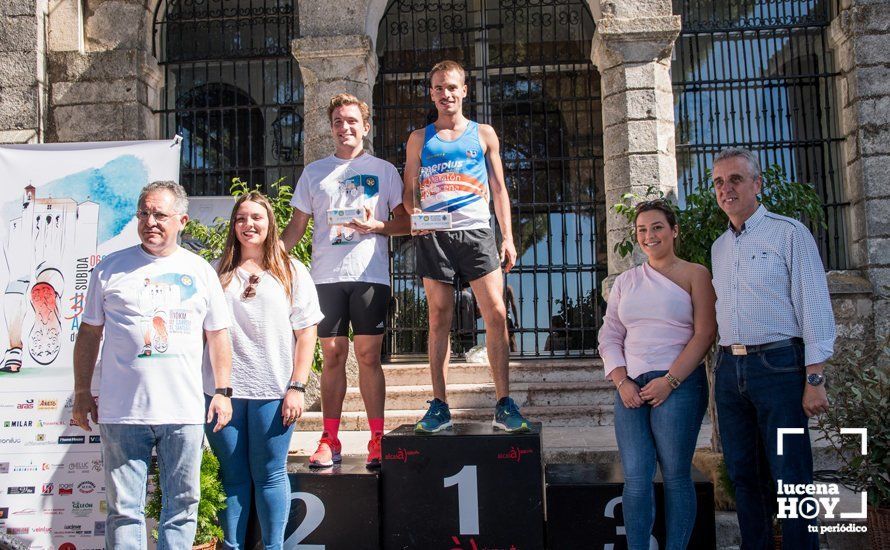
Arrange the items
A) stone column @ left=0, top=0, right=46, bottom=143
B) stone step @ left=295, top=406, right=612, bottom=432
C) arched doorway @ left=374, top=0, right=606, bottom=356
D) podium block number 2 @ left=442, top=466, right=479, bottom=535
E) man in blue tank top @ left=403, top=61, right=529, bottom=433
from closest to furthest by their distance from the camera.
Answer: podium block number 2 @ left=442, top=466, right=479, bottom=535
man in blue tank top @ left=403, top=61, right=529, bottom=433
stone step @ left=295, top=406, right=612, bottom=432
stone column @ left=0, top=0, right=46, bottom=143
arched doorway @ left=374, top=0, right=606, bottom=356

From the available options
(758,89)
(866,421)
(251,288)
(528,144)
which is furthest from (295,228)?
(758,89)

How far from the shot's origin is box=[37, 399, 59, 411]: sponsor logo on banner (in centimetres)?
424

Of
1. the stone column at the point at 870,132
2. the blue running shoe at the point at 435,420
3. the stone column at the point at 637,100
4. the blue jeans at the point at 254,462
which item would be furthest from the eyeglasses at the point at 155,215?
the stone column at the point at 870,132

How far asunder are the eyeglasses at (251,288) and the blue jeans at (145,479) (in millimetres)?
627

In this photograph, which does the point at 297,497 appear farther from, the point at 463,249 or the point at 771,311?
the point at 771,311

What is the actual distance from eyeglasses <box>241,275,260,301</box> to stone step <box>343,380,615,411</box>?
3.66m

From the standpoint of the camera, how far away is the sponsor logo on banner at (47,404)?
424cm

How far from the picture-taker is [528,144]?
31.6 ft

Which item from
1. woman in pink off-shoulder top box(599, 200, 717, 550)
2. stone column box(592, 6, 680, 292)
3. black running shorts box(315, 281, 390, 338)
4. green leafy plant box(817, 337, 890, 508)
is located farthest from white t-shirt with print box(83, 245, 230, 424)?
stone column box(592, 6, 680, 292)

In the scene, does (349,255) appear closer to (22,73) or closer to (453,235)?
(453,235)

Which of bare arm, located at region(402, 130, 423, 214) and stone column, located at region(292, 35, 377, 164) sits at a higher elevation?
stone column, located at region(292, 35, 377, 164)

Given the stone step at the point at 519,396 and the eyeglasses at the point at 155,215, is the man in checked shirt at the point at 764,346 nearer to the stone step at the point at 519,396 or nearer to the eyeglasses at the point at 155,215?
the eyeglasses at the point at 155,215

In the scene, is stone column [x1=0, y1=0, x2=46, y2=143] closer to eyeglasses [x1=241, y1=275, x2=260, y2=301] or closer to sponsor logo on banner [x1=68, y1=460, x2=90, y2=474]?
sponsor logo on banner [x1=68, y1=460, x2=90, y2=474]

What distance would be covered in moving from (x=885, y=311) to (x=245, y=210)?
6501 mm
